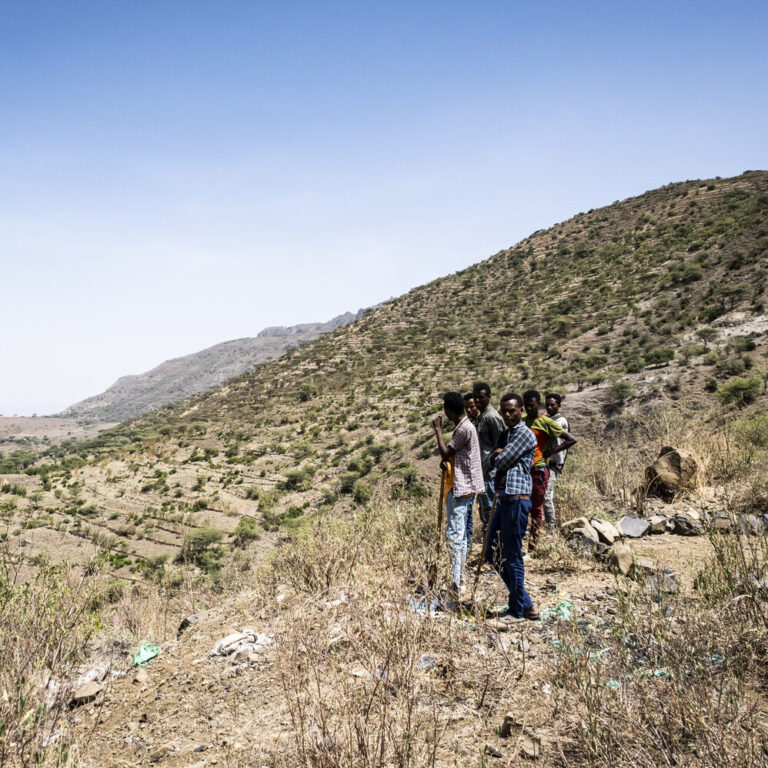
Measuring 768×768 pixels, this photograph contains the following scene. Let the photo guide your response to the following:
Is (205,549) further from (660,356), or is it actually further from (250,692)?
(660,356)

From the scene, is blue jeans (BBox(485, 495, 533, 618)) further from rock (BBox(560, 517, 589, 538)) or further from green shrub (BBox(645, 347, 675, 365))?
green shrub (BBox(645, 347, 675, 365))

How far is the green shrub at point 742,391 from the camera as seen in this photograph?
1077 centimetres

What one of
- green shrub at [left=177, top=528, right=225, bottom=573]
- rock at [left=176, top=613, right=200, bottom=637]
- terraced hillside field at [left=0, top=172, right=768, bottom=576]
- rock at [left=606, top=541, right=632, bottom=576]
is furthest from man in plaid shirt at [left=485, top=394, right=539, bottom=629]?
green shrub at [left=177, top=528, right=225, bottom=573]

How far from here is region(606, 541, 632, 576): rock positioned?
4301mm

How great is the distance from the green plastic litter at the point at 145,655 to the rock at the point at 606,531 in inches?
183

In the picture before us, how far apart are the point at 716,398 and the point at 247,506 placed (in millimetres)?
17417

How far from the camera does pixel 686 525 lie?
559 centimetres

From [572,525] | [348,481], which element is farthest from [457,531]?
[348,481]

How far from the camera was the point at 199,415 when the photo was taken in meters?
43.2

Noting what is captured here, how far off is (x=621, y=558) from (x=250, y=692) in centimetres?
335

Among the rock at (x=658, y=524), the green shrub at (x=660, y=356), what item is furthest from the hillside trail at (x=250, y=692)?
the green shrub at (x=660, y=356)

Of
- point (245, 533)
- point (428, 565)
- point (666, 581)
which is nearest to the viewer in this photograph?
point (428, 565)

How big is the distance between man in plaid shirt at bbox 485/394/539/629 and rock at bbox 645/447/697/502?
350 cm

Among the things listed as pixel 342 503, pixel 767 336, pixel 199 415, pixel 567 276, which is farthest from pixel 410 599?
pixel 199 415
